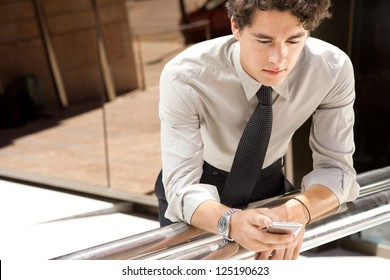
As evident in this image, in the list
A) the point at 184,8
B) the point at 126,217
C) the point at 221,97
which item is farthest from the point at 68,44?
the point at 221,97

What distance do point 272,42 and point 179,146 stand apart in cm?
33

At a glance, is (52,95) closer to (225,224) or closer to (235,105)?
(235,105)

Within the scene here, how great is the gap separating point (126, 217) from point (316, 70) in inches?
116

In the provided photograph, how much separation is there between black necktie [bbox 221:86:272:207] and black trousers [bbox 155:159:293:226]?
23 cm

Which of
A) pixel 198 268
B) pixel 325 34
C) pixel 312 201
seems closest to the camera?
pixel 198 268

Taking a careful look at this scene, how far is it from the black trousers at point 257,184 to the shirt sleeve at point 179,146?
0.29 m

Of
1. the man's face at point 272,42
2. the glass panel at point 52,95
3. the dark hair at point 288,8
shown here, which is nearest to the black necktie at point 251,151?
the man's face at point 272,42

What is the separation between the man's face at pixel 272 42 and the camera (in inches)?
51.7

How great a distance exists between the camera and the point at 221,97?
1593 millimetres

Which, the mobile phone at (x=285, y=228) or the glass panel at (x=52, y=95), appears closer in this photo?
the mobile phone at (x=285, y=228)

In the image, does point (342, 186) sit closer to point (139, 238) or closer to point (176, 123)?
point (176, 123)

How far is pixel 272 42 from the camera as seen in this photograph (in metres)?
1.34

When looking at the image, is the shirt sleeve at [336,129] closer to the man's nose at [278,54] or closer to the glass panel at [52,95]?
the man's nose at [278,54]

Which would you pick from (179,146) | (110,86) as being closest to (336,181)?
(179,146)
